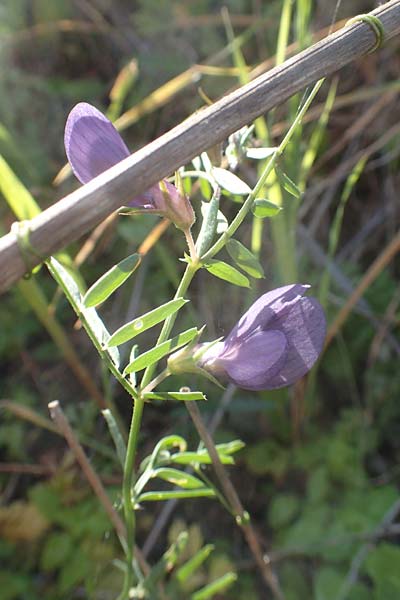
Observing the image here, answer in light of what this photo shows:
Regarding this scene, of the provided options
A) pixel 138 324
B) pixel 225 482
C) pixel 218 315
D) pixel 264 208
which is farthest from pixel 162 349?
pixel 218 315

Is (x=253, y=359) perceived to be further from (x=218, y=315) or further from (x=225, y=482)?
(x=218, y=315)

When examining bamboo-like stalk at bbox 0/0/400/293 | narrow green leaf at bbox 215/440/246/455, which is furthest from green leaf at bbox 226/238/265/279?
narrow green leaf at bbox 215/440/246/455

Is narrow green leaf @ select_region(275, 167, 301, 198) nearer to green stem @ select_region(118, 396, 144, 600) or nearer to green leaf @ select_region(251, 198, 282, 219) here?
green leaf @ select_region(251, 198, 282, 219)

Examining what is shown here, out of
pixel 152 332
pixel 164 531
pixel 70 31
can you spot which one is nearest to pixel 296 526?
pixel 164 531

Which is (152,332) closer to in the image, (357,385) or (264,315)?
(357,385)

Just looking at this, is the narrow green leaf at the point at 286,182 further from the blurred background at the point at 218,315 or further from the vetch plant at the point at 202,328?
the blurred background at the point at 218,315

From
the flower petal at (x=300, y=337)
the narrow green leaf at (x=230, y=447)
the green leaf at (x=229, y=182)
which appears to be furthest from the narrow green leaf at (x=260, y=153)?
the narrow green leaf at (x=230, y=447)
